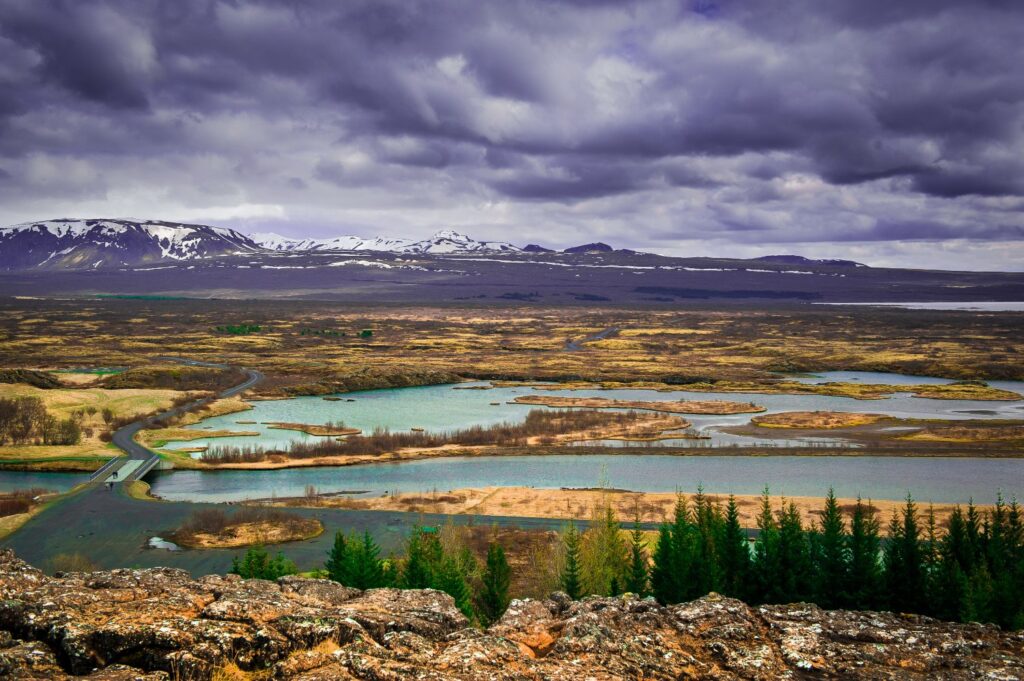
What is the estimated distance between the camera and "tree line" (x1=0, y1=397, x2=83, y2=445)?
66.8 metres

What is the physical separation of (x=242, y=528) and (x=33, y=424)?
138ft

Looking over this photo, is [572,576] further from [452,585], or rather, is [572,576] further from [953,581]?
[953,581]

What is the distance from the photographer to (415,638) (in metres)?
14.8

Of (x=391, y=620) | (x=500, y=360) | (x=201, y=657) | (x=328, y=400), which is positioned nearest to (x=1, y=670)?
(x=201, y=657)

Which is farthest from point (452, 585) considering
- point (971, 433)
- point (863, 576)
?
point (971, 433)

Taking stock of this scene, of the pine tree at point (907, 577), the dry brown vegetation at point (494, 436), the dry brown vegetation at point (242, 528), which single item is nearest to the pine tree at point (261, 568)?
the dry brown vegetation at point (242, 528)

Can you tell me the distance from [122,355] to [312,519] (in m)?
105

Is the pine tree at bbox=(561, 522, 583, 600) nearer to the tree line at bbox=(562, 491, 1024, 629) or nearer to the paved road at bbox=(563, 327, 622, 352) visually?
the tree line at bbox=(562, 491, 1024, 629)

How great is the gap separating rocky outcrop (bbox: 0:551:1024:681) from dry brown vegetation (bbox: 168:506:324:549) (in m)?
25.3

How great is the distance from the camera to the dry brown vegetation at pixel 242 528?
41616mm

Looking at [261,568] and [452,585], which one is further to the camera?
[261,568]

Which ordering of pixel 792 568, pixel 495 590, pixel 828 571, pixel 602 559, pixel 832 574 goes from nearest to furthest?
pixel 495 590, pixel 832 574, pixel 828 571, pixel 792 568, pixel 602 559

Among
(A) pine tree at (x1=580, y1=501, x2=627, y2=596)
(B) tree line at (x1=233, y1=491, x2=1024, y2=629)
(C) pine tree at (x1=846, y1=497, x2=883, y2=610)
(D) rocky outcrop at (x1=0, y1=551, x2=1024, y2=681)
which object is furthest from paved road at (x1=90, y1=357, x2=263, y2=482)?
(C) pine tree at (x1=846, y1=497, x2=883, y2=610)

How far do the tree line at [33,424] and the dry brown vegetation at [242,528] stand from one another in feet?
95.6
